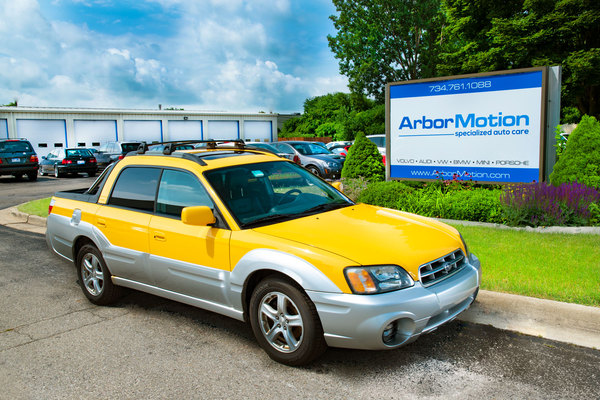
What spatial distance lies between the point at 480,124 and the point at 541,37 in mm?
18438

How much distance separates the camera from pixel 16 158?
74.0 feet

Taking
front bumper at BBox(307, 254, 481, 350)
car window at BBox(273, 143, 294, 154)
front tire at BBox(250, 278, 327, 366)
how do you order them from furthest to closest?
1. car window at BBox(273, 143, 294, 154)
2. front tire at BBox(250, 278, 327, 366)
3. front bumper at BBox(307, 254, 481, 350)

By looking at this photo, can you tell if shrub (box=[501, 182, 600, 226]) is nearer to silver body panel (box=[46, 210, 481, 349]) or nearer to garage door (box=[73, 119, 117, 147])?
silver body panel (box=[46, 210, 481, 349])

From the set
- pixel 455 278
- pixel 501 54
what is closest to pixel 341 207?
pixel 455 278

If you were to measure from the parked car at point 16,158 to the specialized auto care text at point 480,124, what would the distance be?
19.3 m

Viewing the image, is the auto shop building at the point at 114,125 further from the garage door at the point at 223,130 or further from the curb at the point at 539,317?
the curb at the point at 539,317

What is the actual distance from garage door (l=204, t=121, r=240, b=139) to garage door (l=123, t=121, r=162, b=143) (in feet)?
14.4

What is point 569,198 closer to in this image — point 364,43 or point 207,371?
point 207,371

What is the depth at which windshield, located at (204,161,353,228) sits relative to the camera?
4385mm

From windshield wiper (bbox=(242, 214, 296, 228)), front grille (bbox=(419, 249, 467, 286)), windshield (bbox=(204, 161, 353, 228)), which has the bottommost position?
front grille (bbox=(419, 249, 467, 286))

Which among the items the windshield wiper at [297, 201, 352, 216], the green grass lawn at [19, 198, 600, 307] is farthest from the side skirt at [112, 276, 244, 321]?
the green grass lawn at [19, 198, 600, 307]

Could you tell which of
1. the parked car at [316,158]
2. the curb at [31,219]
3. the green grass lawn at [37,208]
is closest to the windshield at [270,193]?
the curb at [31,219]

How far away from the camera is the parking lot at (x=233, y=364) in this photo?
347cm

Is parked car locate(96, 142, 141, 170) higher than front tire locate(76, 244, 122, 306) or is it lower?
higher
